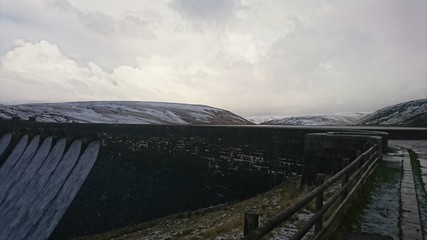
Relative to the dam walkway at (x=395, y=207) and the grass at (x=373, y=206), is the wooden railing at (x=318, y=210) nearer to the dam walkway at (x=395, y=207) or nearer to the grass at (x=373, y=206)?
the grass at (x=373, y=206)

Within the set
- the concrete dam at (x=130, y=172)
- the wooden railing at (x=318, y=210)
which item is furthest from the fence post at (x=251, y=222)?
the concrete dam at (x=130, y=172)

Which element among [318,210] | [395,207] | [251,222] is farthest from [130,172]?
[251,222]

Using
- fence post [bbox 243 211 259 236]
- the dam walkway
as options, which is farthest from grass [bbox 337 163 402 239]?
fence post [bbox 243 211 259 236]

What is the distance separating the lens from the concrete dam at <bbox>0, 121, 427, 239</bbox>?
44.5 ft

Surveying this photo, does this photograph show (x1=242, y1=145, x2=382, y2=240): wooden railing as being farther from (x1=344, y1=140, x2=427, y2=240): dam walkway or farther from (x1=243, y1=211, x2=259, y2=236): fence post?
(x1=344, y1=140, x2=427, y2=240): dam walkway

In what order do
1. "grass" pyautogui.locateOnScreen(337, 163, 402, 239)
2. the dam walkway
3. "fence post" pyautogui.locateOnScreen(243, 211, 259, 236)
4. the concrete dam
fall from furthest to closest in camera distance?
1. the concrete dam
2. "grass" pyautogui.locateOnScreen(337, 163, 402, 239)
3. the dam walkway
4. "fence post" pyautogui.locateOnScreen(243, 211, 259, 236)

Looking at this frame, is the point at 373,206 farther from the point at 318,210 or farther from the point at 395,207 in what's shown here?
the point at 318,210

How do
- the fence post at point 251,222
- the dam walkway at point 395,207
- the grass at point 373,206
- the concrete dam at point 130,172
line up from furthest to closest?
the concrete dam at point 130,172 → the grass at point 373,206 → the dam walkway at point 395,207 → the fence post at point 251,222

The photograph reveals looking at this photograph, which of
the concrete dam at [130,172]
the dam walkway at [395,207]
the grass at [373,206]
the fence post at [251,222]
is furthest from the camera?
the concrete dam at [130,172]

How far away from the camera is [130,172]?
848 inches

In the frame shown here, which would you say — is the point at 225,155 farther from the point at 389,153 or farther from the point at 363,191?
the point at 363,191

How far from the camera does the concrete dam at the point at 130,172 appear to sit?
13578 millimetres

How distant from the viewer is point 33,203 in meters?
22.0

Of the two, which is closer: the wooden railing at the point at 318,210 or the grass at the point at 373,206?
the wooden railing at the point at 318,210
